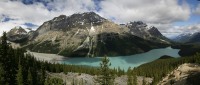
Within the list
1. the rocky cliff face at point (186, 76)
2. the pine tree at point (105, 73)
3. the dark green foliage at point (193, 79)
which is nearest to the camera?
Result: the dark green foliage at point (193, 79)

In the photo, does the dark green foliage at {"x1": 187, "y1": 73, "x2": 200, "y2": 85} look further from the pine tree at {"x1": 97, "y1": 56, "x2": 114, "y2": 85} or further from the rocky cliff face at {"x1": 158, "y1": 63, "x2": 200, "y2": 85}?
the pine tree at {"x1": 97, "y1": 56, "x2": 114, "y2": 85}

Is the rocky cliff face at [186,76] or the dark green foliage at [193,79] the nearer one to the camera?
the dark green foliage at [193,79]

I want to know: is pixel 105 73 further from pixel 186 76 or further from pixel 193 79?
pixel 193 79

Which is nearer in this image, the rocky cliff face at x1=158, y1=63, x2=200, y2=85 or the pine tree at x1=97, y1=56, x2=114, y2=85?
the rocky cliff face at x1=158, y1=63, x2=200, y2=85

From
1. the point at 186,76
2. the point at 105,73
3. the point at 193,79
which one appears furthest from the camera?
the point at 105,73

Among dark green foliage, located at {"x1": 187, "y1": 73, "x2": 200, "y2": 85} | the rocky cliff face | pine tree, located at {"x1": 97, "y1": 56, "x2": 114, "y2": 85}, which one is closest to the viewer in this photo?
dark green foliage, located at {"x1": 187, "y1": 73, "x2": 200, "y2": 85}

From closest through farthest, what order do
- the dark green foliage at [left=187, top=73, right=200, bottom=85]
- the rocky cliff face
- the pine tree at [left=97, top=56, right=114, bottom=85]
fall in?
the dark green foliage at [left=187, top=73, right=200, bottom=85] → the rocky cliff face → the pine tree at [left=97, top=56, right=114, bottom=85]

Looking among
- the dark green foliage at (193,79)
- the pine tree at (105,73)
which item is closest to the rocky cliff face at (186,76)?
the dark green foliage at (193,79)

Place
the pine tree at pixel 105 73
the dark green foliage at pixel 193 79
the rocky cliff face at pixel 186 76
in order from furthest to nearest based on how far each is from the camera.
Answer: the pine tree at pixel 105 73
the rocky cliff face at pixel 186 76
the dark green foliage at pixel 193 79

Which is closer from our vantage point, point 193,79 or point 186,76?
point 193,79

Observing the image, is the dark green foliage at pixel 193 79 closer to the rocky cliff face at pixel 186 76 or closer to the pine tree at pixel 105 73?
the rocky cliff face at pixel 186 76

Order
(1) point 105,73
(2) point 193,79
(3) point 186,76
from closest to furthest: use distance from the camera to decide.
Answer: (2) point 193,79 → (3) point 186,76 → (1) point 105,73

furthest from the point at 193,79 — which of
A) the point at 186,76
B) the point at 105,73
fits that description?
the point at 105,73

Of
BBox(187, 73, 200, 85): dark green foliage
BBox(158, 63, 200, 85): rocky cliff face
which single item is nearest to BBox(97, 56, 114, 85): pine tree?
BBox(158, 63, 200, 85): rocky cliff face
